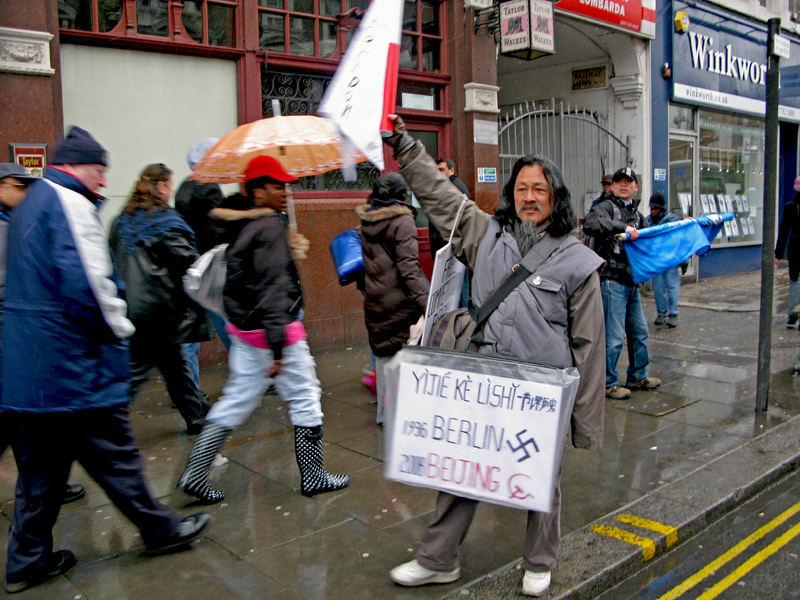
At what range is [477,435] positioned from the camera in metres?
2.92

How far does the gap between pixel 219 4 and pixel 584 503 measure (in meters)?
5.86

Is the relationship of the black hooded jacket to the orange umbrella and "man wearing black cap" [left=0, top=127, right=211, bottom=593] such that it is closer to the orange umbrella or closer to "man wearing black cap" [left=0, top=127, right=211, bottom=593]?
the orange umbrella

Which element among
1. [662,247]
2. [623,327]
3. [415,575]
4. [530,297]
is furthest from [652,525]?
[662,247]

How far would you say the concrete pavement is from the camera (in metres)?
3.31

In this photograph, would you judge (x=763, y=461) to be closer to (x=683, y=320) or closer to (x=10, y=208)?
(x=10, y=208)

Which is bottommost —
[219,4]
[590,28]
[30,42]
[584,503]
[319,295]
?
[584,503]

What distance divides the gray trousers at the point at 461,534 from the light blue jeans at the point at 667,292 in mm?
7049

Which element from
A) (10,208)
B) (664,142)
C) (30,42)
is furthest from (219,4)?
(664,142)

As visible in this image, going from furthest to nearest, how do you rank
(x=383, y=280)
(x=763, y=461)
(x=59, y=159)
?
(x=383, y=280) < (x=763, y=461) < (x=59, y=159)

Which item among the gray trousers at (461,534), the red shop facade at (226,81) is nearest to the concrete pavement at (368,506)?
the gray trousers at (461,534)

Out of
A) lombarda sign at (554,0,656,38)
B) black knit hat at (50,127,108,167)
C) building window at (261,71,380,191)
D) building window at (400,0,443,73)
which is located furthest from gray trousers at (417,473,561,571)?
lombarda sign at (554,0,656,38)

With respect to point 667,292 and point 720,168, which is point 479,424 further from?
point 720,168

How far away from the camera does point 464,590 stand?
320cm

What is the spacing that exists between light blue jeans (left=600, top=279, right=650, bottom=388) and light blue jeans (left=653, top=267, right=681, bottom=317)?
132 inches
